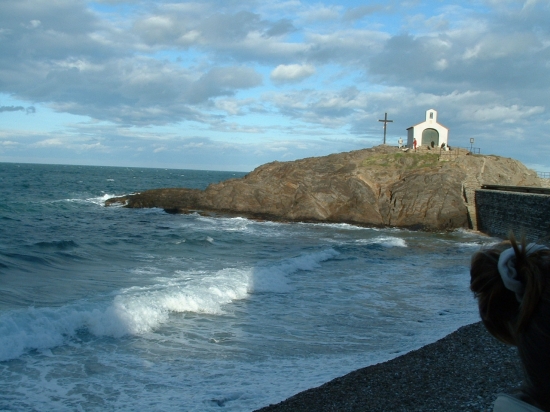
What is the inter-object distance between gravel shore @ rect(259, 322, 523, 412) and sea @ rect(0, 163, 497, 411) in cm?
50

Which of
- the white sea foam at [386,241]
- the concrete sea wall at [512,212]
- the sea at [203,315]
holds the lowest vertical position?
the sea at [203,315]

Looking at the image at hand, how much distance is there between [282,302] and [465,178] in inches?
1000

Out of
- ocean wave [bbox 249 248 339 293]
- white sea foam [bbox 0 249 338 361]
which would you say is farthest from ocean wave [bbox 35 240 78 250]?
ocean wave [bbox 249 248 339 293]

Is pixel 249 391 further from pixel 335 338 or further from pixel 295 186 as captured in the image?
pixel 295 186

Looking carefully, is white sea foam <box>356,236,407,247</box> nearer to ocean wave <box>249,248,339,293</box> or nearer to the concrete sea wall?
ocean wave <box>249,248,339,293</box>

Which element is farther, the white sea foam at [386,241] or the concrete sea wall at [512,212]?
the white sea foam at [386,241]

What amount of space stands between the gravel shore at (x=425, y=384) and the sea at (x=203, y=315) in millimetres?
502

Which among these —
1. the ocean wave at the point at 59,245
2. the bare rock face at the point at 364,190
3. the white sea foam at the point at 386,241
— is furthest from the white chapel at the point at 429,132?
the ocean wave at the point at 59,245

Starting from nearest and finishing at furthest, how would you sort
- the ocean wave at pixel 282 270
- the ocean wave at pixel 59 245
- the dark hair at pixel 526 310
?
the dark hair at pixel 526 310
the ocean wave at pixel 282 270
the ocean wave at pixel 59 245

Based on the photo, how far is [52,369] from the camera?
27.3 feet

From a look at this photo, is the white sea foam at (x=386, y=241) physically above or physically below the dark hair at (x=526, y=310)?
below

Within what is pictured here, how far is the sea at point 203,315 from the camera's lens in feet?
25.3

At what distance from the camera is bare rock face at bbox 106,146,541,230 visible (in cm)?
3381

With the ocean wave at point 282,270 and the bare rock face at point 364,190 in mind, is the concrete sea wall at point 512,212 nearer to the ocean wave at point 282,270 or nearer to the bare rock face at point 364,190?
the bare rock face at point 364,190
